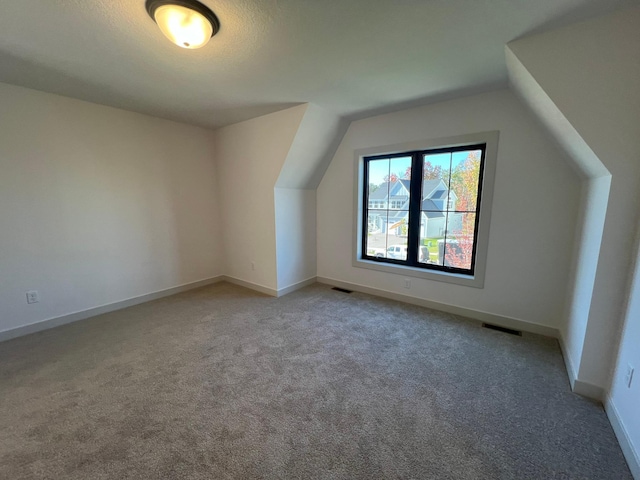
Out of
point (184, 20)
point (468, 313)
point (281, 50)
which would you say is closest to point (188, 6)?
point (184, 20)

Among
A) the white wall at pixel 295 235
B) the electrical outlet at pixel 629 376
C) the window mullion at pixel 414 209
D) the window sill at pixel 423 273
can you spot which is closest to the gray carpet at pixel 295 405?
the electrical outlet at pixel 629 376

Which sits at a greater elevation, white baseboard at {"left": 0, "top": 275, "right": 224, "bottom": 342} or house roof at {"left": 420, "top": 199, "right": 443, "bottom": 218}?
house roof at {"left": 420, "top": 199, "right": 443, "bottom": 218}

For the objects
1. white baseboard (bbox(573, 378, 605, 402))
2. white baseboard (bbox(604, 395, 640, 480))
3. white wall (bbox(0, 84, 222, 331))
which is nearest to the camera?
white baseboard (bbox(604, 395, 640, 480))

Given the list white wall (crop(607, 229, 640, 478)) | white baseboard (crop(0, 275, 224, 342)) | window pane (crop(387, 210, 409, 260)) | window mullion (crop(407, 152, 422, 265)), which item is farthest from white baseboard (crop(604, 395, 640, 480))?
white baseboard (crop(0, 275, 224, 342))

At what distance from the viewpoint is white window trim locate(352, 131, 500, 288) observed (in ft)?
8.61

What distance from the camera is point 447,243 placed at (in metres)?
3.08

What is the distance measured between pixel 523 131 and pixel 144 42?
3.19m

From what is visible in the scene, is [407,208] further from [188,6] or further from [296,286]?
[188,6]

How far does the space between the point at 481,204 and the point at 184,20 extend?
A: 2.90 m

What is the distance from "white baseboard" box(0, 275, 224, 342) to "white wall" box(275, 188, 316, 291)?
1.41 metres

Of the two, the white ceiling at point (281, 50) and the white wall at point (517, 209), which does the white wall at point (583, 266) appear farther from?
the white ceiling at point (281, 50)

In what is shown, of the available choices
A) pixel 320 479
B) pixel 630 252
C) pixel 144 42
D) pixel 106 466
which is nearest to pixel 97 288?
pixel 106 466

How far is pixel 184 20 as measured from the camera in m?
1.43

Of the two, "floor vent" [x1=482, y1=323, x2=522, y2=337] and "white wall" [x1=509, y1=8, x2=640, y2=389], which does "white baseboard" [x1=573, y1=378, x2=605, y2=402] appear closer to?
"white wall" [x1=509, y1=8, x2=640, y2=389]
